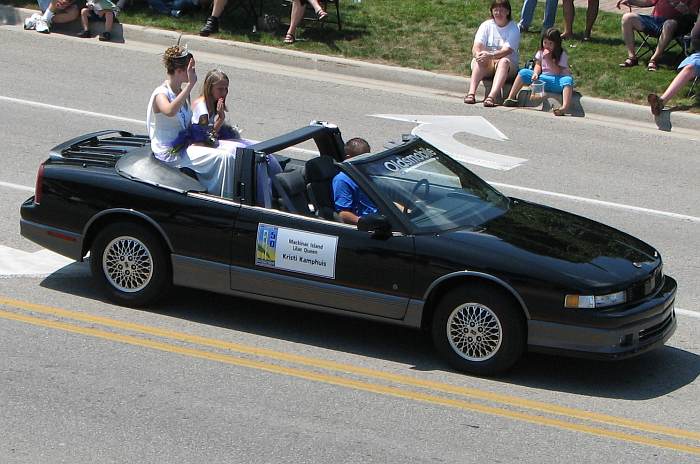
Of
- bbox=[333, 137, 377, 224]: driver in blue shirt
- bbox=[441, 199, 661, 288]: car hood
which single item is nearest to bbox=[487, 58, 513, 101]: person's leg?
bbox=[441, 199, 661, 288]: car hood

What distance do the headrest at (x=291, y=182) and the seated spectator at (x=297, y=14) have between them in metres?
9.89

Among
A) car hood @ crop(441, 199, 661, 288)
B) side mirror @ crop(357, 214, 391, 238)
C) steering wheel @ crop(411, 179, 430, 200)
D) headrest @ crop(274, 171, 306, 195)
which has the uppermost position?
steering wheel @ crop(411, 179, 430, 200)

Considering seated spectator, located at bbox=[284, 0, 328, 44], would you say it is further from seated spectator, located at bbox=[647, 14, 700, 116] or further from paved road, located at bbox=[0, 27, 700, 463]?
paved road, located at bbox=[0, 27, 700, 463]

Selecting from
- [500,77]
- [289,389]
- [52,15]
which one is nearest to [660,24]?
[500,77]

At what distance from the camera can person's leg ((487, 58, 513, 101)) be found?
1605 cm

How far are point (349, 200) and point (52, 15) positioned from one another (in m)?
11.5

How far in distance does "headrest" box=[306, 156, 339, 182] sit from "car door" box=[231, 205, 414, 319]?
47 cm

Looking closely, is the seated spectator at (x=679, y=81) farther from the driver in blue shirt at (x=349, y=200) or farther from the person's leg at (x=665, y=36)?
the driver in blue shirt at (x=349, y=200)

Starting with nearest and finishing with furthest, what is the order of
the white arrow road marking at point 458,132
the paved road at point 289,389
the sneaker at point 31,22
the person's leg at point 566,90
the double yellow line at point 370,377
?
the paved road at point 289,389
the double yellow line at point 370,377
the white arrow road marking at point 458,132
the person's leg at point 566,90
the sneaker at point 31,22

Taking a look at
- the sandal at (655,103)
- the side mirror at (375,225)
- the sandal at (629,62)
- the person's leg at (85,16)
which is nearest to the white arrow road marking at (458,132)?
the sandal at (655,103)

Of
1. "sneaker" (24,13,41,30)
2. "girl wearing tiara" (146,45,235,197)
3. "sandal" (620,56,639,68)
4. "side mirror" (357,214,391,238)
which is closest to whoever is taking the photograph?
"side mirror" (357,214,391,238)

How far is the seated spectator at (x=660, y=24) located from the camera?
1669cm

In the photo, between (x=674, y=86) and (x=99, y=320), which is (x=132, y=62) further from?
(x=99, y=320)

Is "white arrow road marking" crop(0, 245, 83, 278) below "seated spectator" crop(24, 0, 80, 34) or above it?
below
